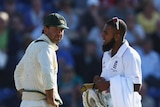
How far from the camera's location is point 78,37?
46.9 ft

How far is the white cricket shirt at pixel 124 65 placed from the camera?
8.34 meters

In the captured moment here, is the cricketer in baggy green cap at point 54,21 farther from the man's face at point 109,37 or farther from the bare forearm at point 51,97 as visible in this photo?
the bare forearm at point 51,97

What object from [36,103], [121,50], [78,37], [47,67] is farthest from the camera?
[78,37]

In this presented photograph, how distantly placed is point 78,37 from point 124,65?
595cm

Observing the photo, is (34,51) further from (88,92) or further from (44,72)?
(88,92)

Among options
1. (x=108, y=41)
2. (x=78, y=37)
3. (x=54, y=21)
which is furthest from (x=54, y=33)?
(x=78, y=37)

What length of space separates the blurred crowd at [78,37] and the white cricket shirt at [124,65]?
4433 mm

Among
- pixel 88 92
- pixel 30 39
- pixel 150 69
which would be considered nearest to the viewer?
pixel 88 92

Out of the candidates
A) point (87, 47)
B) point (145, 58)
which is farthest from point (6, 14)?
point (145, 58)

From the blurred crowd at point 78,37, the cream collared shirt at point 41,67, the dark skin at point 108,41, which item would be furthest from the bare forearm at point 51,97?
the blurred crowd at point 78,37

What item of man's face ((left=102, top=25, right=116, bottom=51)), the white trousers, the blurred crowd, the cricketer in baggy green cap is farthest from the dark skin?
the blurred crowd

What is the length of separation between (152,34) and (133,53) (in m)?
6.54

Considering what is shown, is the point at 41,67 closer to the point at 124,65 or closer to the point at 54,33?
the point at 54,33

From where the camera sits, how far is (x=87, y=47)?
13.7 m
